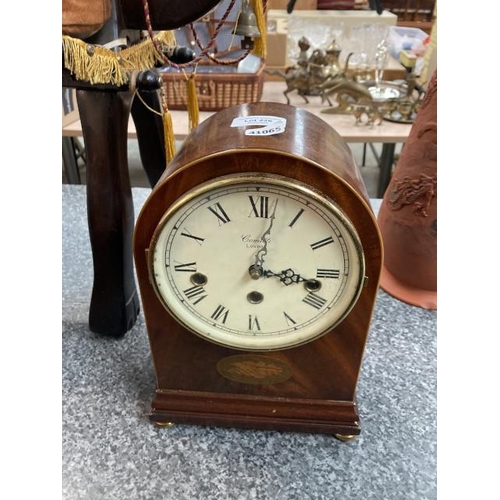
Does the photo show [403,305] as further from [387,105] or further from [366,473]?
[387,105]

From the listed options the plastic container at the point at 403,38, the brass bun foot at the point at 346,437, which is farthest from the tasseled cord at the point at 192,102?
the plastic container at the point at 403,38

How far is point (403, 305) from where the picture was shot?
1.06m

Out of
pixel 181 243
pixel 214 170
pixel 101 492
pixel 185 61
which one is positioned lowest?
pixel 101 492

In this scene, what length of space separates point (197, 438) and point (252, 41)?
28.2 inches

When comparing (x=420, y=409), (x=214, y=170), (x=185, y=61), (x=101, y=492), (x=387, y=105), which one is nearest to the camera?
(x=214, y=170)

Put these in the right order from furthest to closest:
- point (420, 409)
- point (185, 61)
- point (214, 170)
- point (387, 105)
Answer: point (387, 105) < point (185, 61) < point (420, 409) < point (214, 170)

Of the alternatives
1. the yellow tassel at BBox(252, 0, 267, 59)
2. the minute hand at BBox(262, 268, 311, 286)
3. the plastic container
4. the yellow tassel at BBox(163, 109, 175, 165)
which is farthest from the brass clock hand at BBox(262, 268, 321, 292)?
the plastic container

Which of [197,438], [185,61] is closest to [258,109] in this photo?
[185,61]

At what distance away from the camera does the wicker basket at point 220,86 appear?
1.78m

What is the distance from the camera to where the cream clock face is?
59 cm

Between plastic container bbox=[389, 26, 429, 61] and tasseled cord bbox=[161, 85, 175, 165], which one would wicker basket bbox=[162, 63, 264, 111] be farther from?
plastic container bbox=[389, 26, 429, 61]

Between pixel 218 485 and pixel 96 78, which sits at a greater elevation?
pixel 96 78

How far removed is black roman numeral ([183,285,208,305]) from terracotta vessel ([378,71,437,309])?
0.55 meters

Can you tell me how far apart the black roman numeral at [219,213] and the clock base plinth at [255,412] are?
324 millimetres
